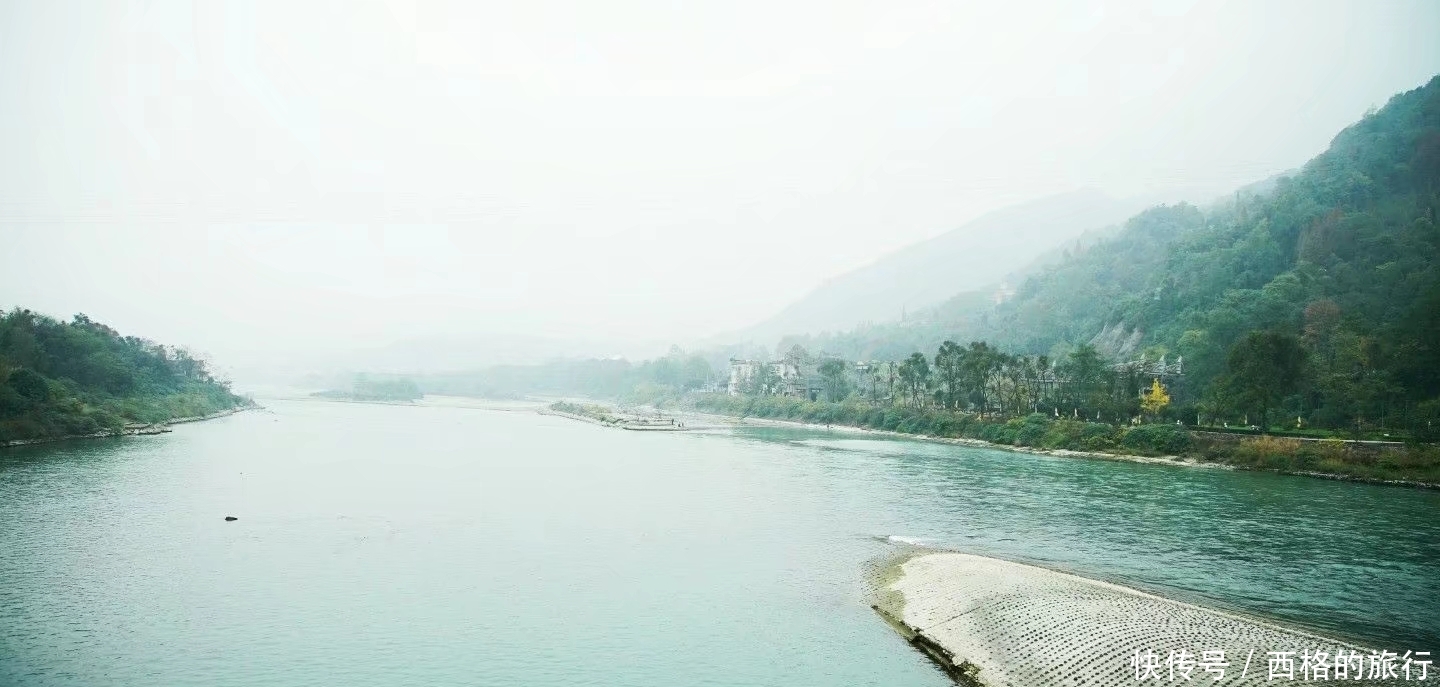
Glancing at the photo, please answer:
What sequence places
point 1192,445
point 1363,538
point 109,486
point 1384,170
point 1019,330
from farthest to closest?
point 1019,330, point 1384,170, point 1192,445, point 109,486, point 1363,538

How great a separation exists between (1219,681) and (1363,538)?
2043cm

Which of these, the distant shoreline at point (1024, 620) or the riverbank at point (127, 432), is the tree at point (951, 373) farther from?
the riverbank at point (127, 432)

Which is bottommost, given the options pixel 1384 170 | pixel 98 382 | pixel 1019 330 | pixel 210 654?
pixel 210 654

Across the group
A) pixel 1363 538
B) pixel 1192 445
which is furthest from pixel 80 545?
pixel 1192 445

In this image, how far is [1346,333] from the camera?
191 feet

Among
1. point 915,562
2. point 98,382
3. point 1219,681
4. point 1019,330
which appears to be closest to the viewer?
point 1219,681

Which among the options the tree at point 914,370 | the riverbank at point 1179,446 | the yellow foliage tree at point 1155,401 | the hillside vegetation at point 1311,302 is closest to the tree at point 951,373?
the tree at point 914,370

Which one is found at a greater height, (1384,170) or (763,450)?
(1384,170)

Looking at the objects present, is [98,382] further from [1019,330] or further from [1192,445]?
[1019,330]

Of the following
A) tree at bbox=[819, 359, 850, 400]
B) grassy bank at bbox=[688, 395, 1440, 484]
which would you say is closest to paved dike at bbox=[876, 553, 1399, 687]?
grassy bank at bbox=[688, 395, 1440, 484]

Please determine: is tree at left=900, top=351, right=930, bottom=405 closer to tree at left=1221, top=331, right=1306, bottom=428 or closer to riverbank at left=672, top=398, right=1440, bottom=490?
riverbank at left=672, top=398, right=1440, bottom=490

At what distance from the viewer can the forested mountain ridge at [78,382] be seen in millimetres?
57000

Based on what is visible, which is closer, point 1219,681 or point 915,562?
point 1219,681

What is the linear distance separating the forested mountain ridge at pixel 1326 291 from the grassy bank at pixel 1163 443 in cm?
481
